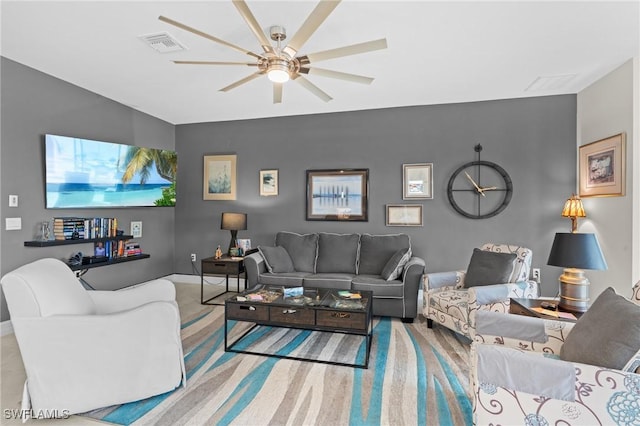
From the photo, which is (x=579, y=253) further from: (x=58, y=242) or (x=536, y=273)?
(x=58, y=242)

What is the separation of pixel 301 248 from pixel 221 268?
1153mm

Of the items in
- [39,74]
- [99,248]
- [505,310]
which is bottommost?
[505,310]

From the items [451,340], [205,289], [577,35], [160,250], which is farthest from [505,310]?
[160,250]


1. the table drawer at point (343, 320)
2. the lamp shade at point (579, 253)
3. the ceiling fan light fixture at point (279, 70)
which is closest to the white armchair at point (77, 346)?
the table drawer at point (343, 320)

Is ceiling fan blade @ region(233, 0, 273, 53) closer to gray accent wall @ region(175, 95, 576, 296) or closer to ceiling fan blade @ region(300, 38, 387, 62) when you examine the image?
ceiling fan blade @ region(300, 38, 387, 62)

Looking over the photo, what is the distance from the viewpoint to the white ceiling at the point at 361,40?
2346 mm

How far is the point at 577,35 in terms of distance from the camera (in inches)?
106

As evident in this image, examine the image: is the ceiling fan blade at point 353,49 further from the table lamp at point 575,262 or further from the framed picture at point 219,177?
the framed picture at point 219,177

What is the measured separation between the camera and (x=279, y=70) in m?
2.39

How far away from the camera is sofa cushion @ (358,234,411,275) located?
4160 mm

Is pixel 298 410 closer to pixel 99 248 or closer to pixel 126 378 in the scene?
pixel 126 378

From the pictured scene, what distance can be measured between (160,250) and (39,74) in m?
2.81

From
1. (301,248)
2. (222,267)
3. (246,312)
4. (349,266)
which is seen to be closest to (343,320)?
(246,312)

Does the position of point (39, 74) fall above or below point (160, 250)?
above
